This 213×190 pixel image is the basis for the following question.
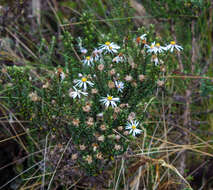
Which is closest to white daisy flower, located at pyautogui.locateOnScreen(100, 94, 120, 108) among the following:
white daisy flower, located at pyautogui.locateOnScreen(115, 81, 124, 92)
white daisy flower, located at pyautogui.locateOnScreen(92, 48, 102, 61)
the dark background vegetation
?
white daisy flower, located at pyautogui.locateOnScreen(115, 81, 124, 92)

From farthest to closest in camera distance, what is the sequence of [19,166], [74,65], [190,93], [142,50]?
[190,93] < [19,166] < [74,65] < [142,50]

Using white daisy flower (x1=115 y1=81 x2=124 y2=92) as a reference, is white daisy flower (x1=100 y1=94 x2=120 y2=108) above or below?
below

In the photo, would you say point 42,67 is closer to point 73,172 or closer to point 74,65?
point 74,65

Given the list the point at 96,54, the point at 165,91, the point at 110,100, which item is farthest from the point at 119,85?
the point at 165,91

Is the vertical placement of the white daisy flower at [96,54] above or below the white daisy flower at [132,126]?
above

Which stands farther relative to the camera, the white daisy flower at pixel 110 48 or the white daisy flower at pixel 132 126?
the white daisy flower at pixel 110 48

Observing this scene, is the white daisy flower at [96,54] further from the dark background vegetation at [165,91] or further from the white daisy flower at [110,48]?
the dark background vegetation at [165,91]

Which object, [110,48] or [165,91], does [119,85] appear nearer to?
[110,48]

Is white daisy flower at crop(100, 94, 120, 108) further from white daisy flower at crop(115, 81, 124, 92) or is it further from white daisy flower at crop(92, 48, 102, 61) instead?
white daisy flower at crop(92, 48, 102, 61)

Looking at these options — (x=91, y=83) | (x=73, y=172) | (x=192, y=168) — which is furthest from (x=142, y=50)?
(x=192, y=168)

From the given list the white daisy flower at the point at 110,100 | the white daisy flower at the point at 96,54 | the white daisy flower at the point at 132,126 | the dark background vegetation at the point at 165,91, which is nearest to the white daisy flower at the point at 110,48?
the white daisy flower at the point at 96,54

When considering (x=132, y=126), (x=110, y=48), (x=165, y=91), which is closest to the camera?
(x=132, y=126)
